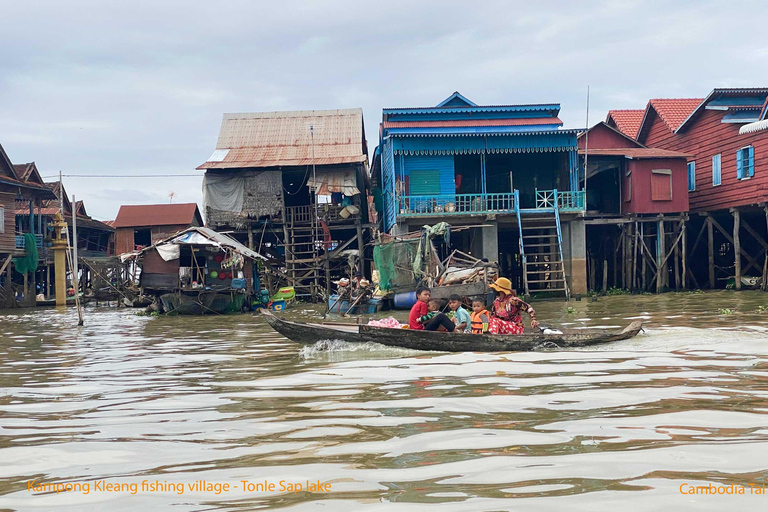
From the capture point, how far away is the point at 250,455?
4.56 metres

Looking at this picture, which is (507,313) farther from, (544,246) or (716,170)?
(716,170)

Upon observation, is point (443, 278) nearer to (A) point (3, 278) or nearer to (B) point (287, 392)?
(B) point (287, 392)

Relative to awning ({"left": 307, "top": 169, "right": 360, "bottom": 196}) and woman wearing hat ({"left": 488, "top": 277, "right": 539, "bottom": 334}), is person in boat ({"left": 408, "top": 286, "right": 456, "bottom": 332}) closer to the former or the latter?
woman wearing hat ({"left": 488, "top": 277, "right": 539, "bottom": 334})

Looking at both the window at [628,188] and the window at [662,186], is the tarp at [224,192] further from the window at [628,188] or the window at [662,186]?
the window at [662,186]

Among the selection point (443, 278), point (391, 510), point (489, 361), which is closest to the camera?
→ point (391, 510)

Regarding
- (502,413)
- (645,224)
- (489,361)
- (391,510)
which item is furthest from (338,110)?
(391,510)

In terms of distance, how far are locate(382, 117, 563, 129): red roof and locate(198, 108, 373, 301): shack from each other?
2.89m

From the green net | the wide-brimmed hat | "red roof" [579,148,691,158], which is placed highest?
"red roof" [579,148,691,158]

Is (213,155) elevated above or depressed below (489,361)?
above

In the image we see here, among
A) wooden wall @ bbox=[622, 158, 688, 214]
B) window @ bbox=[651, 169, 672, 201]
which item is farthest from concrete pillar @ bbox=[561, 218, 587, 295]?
window @ bbox=[651, 169, 672, 201]

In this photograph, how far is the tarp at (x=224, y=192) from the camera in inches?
1118

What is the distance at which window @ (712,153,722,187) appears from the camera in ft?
84.5

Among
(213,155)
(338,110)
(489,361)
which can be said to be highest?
(338,110)

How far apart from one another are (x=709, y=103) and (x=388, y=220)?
12.2 m
